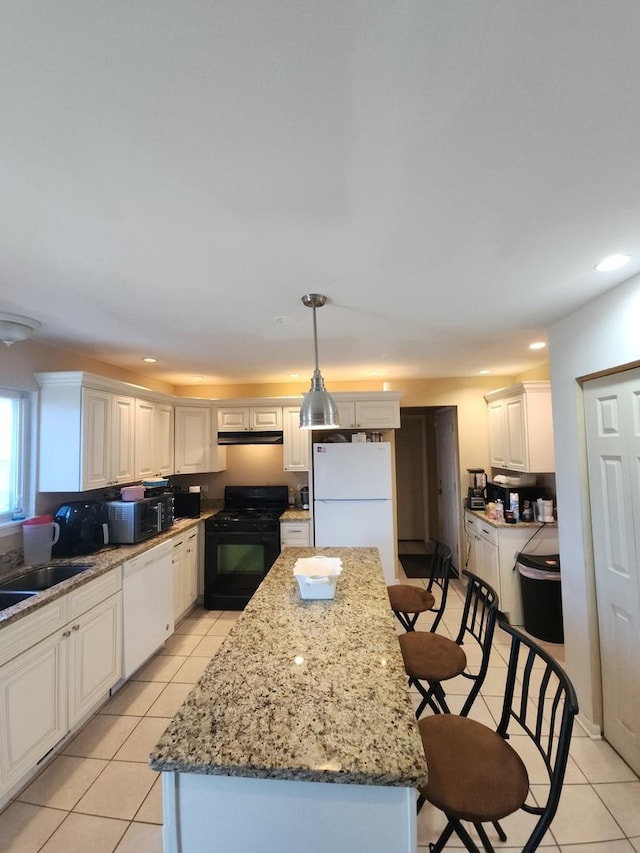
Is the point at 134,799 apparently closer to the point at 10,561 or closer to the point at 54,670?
the point at 54,670

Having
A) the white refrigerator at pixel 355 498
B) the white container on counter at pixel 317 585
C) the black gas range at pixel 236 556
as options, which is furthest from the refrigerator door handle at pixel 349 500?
the white container on counter at pixel 317 585

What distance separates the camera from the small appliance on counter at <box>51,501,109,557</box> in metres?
2.53

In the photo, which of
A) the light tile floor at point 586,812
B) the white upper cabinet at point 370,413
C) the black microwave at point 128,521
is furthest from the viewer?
the white upper cabinet at point 370,413

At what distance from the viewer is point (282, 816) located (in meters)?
0.92

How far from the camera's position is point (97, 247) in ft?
4.59

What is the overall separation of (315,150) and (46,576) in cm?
277

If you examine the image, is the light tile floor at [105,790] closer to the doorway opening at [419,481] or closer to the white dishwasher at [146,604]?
the white dishwasher at [146,604]

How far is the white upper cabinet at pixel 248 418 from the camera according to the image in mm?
4109

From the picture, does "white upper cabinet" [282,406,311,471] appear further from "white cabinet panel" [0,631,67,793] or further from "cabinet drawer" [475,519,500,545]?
"white cabinet panel" [0,631,67,793]

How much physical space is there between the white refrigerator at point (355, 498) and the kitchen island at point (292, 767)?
2.41 m

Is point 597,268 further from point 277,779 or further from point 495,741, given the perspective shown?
point 277,779

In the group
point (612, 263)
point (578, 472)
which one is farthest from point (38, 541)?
point (612, 263)

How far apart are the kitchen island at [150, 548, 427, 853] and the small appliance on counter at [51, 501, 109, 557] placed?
1.91m

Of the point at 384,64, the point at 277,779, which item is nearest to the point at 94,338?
the point at 384,64
